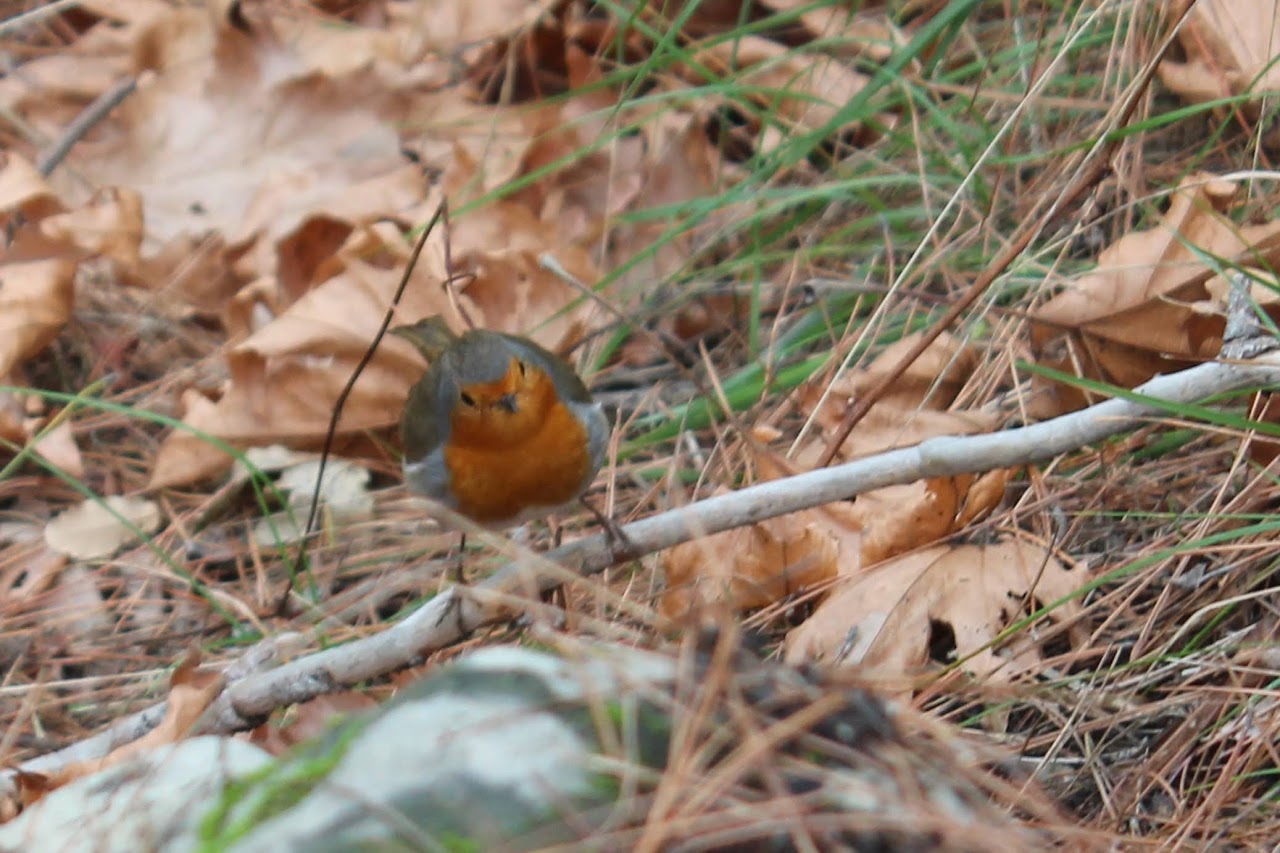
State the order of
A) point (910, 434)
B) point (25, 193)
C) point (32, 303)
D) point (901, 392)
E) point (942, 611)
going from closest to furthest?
1. point (942, 611)
2. point (910, 434)
3. point (901, 392)
4. point (32, 303)
5. point (25, 193)

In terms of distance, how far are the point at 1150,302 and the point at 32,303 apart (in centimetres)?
251

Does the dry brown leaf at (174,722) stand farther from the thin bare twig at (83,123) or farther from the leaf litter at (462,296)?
the thin bare twig at (83,123)

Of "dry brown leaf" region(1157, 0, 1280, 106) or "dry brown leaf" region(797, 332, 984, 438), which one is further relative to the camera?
"dry brown leaf" region(1157, 0, 1280, 106)

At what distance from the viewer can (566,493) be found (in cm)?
254

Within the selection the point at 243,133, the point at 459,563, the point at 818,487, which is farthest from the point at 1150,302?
the point at 243,133

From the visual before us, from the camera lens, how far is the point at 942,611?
215 centimetres

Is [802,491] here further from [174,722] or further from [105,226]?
[105,226]

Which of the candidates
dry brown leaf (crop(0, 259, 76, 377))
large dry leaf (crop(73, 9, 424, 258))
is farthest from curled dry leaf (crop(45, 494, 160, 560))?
large dry leaf (crop(73, 9, 424, 258))

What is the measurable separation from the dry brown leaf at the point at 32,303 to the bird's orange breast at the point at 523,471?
4.29ft

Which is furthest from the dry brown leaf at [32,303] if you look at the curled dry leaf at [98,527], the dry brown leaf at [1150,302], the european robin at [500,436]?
the dry brown leaf at [1150,302]

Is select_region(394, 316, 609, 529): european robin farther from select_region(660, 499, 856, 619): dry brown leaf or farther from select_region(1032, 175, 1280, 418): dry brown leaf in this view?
select_region(1032, 175, 1280, 418): dry brown leaf

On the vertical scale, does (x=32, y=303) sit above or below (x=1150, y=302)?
below

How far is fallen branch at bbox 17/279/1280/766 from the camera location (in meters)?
1.93

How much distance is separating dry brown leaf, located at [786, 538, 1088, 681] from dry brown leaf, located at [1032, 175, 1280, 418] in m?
0.43
